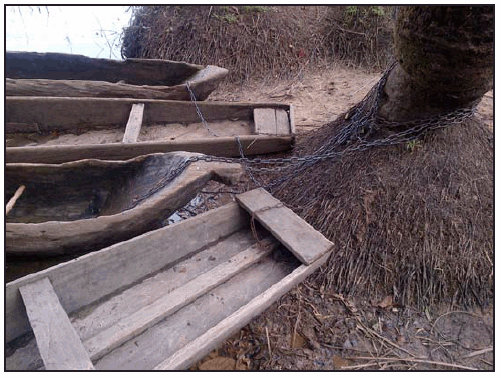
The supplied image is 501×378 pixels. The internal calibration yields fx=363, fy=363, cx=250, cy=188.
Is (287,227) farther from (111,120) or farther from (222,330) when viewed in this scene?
(111,120)

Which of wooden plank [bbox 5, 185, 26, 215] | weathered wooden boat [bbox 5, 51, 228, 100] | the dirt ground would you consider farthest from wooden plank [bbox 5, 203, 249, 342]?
weathered wooden boat [bbox 5, 51, 228, 100]

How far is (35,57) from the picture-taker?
3.82m

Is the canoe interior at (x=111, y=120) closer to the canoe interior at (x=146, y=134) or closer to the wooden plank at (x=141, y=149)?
the canoe interior at (x=146, y=134)

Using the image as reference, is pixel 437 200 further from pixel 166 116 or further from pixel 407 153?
pixel 166 116

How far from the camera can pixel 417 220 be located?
7.75 feet

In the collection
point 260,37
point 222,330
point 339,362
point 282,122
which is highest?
point 260,37

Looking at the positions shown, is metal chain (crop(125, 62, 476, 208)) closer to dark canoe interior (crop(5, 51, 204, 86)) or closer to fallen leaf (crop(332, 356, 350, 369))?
fallen leaf (crop(332, 356, 350, 369))

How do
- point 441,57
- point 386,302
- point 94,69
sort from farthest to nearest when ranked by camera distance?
1. point 94,69
2. point 386,302
3. point 441,57

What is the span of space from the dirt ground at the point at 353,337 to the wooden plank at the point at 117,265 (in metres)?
0.62

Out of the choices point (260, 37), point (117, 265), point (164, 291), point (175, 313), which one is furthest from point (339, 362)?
point (260, 37)

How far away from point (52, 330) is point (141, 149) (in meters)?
1.75

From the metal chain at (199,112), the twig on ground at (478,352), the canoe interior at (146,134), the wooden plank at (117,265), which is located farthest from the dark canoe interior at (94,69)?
the twig on ground at (478,352)

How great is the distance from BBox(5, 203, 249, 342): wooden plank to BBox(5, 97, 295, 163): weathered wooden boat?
102 centimetres

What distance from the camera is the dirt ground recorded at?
2.00 metres
